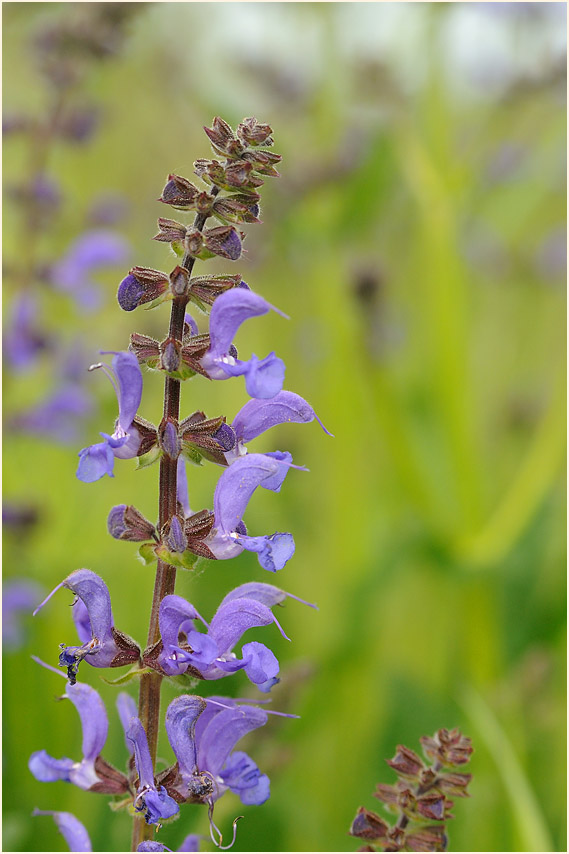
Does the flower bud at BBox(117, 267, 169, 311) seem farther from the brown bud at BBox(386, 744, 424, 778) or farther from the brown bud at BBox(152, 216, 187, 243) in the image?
the brown bud at BBox(386, 744, 424, 778)

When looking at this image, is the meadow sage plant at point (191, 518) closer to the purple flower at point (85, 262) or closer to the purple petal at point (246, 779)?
the purple petal at point (246, 779)

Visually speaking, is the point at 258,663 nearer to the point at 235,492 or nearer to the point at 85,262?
the point at 235,492

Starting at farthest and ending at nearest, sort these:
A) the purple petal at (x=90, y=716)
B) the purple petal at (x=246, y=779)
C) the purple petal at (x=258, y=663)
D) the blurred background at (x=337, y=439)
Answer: the blurred background at (x=337, y=439) → the purple petal at (x=90, y=716) → the purple petal at (x=246, y=779) → the purple petal at (x=258, y=663)

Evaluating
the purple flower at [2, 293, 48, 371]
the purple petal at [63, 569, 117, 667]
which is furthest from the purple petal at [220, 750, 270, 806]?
the purple flower at [2, 293, 48, 371]

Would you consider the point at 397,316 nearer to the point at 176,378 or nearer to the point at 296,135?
the point at 296,135

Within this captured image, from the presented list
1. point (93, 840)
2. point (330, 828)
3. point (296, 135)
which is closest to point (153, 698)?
point (93, 840)

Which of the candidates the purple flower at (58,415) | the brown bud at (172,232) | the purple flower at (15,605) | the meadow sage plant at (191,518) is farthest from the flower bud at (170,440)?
the purple flower at (58,415)
